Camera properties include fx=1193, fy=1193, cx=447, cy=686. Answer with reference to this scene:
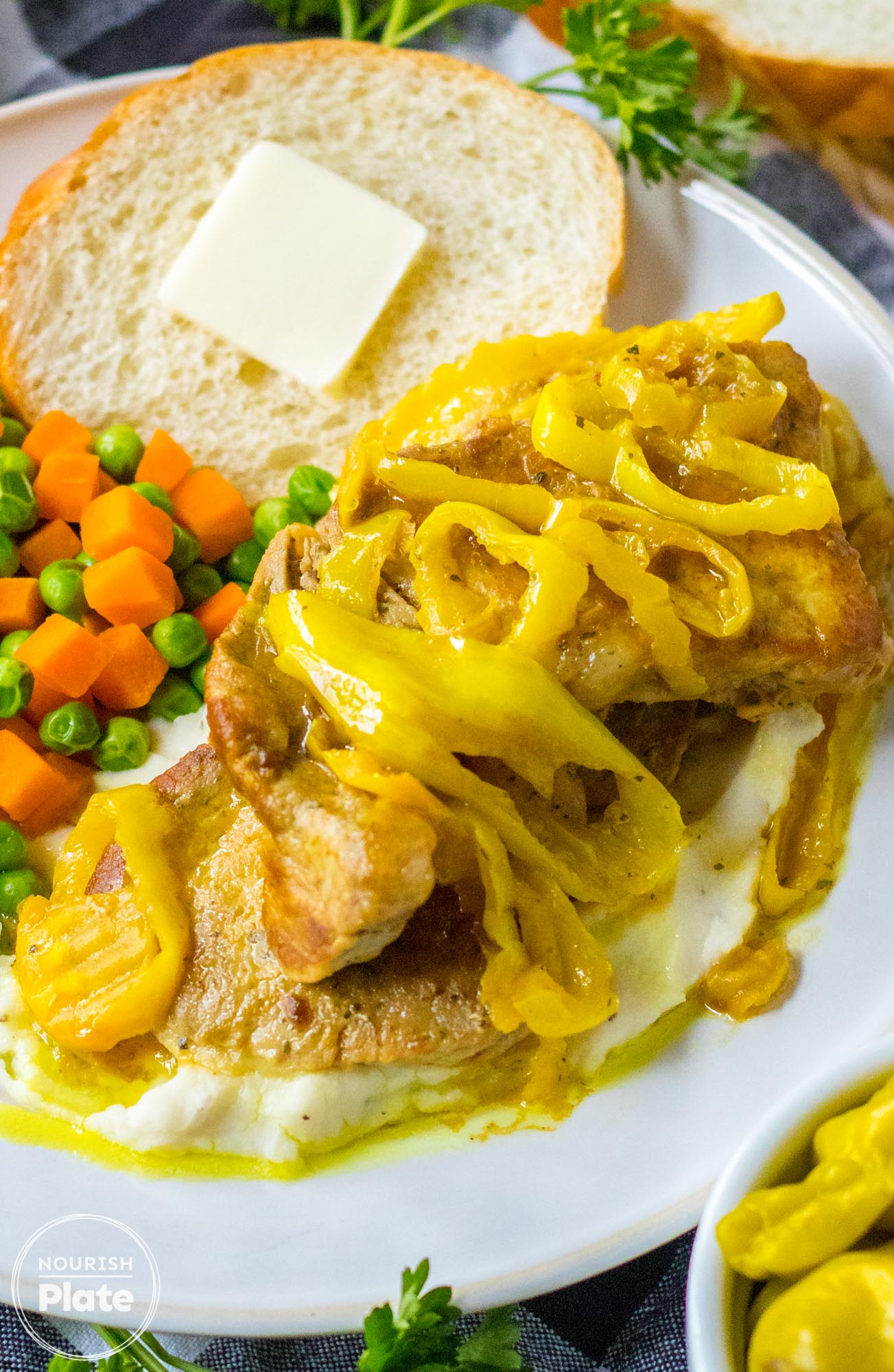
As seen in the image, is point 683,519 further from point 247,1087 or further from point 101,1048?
point 101,1048

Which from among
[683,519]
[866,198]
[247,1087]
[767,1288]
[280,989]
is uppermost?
[866,198]

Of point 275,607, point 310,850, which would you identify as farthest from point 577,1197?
point 275,607

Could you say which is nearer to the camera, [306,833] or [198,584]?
[306,833]

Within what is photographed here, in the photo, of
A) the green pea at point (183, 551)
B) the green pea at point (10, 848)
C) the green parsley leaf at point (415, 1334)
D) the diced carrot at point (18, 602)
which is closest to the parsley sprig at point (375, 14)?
the green pea at point (183, 551)

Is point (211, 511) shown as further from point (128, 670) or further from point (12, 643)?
point (12, 643)

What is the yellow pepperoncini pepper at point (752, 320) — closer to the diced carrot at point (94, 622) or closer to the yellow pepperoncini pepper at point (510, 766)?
the yellow pepperoncini pepper at point (510, 766)
